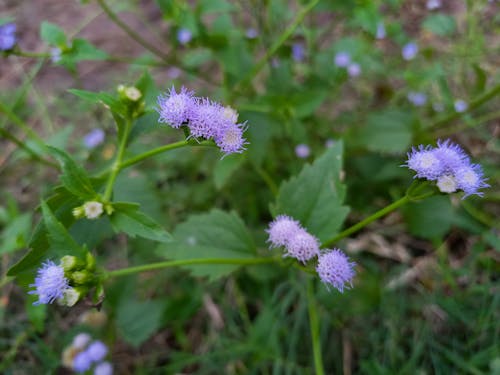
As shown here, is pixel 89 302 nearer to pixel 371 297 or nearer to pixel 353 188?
pixel 371 297

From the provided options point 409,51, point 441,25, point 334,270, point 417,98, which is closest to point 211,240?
point 334,270

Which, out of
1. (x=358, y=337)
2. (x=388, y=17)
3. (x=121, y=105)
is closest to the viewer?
(x=121, y=105)

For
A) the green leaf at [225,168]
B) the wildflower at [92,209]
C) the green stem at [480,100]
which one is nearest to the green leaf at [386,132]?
the green stem at [480,100]

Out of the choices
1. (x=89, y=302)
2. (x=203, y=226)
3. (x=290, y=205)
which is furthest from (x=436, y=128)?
(x=89, y=302)

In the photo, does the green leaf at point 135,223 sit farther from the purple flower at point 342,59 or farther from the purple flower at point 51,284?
the purple flower at point 342,59

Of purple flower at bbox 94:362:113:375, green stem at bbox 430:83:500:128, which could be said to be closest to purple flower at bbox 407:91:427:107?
green stem at bbox 430:83:500:128

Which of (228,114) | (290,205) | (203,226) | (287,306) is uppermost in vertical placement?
(228,114)
